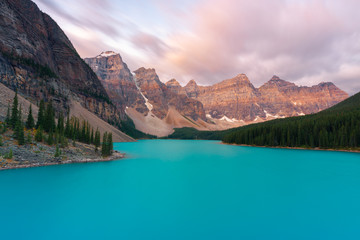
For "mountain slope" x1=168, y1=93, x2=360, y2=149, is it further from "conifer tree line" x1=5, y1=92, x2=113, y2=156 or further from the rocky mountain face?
the rocky mountain face

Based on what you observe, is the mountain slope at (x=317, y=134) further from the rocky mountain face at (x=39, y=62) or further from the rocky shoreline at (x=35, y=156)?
the rocky mountain face at (x=39, y=62)

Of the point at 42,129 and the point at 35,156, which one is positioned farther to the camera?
the point at 42,129

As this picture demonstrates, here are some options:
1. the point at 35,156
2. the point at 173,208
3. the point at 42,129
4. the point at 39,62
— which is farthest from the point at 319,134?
the point at 39,62

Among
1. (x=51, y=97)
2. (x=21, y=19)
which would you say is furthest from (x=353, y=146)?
(x=21, y=19)

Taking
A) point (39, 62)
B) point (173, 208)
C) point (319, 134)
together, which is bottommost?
point (173, 208)

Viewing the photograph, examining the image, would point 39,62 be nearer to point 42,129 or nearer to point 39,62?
point 39,62

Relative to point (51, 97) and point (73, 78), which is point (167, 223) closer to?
point (51, 97)

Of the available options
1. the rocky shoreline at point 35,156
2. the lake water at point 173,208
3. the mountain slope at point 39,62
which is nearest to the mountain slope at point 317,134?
the lake water at point 173,208

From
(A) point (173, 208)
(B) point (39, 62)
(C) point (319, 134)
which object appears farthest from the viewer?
(B) point (39, 62)

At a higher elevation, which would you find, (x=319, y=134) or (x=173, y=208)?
(x=319, y=134)
